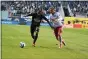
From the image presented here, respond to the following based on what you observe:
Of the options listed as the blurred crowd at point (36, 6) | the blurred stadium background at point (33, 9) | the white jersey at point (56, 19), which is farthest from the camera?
the blurred crowd at point (36, 6)

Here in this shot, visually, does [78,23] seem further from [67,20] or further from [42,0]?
[42,0]

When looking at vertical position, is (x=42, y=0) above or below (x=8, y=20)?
above

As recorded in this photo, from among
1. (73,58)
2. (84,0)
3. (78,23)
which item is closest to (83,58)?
(73,58)

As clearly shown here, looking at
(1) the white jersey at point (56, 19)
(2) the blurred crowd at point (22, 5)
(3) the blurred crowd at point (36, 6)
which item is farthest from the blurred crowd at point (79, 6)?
(1) the white jersey at point (56, 19)

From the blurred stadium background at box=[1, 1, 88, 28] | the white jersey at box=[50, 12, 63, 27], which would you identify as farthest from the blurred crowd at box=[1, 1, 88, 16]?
the white jersey at box=[50, 12, 63, 27]

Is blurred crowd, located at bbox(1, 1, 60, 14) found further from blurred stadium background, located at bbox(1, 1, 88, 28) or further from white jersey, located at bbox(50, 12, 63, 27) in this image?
white jersey, located at bbox(50, 12, 63, 27)

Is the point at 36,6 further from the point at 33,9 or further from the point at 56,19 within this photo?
the point at 56,19

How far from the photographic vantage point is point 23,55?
14.7 m

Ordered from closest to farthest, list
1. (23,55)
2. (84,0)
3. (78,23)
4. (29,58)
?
(29,58) → (23,55) → (78,23) → (84,0)

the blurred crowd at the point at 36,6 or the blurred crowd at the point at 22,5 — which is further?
the blurred crowd at the point at 22,5

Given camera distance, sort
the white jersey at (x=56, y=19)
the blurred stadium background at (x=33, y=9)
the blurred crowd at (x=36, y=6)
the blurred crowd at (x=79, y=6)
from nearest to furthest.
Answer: the white jersey at (x=56, y=19) → the blurred stadium background at (x=33, y=9) → the blurred crowd at (x=36, y=6) → the blurred crowd at (x=79, y=6)

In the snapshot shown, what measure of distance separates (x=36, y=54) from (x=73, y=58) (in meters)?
1.93

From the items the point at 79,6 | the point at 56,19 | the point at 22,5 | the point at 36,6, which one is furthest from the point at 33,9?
the point at 56,19

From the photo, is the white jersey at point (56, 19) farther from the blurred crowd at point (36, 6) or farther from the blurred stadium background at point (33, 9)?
the blurred crowd at point (36, 6)
